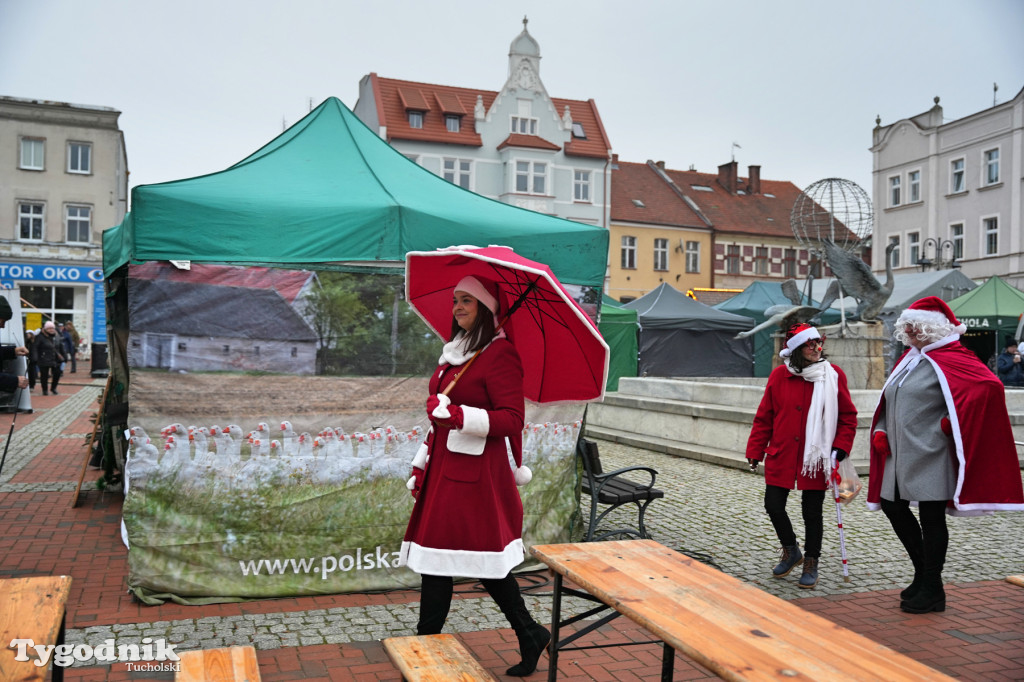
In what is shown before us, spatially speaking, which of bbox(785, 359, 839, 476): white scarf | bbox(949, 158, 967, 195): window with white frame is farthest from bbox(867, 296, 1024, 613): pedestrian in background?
bbox(949, 158, 967, 195): window with white frame

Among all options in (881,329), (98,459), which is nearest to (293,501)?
(98,459)

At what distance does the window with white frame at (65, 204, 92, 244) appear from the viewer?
3956 centimetres

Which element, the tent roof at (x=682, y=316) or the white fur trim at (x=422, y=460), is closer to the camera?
the white fur trim at (x=422, y=460)

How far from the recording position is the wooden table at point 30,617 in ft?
7.79

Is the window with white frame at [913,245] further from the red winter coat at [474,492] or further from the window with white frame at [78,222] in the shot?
the red winter coat at [474,492]

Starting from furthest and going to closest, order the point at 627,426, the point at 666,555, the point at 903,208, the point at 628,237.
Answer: the point at 628,237, the point at 903,208, the point at 627,426, the point at 666,555

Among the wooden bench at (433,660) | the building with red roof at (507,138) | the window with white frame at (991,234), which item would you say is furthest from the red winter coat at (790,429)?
the window with white frame at (991,234)

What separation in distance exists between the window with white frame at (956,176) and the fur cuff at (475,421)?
41.8 m

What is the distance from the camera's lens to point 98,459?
33.5 feet

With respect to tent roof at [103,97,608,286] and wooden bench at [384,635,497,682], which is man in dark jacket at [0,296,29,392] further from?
wooden bench at [384,635,497,682]

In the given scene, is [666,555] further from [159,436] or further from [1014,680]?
[159,436]

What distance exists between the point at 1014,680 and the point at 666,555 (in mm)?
2056

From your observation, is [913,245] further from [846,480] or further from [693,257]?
[846,480]

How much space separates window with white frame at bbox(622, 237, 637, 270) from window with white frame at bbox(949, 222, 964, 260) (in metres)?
15.5
